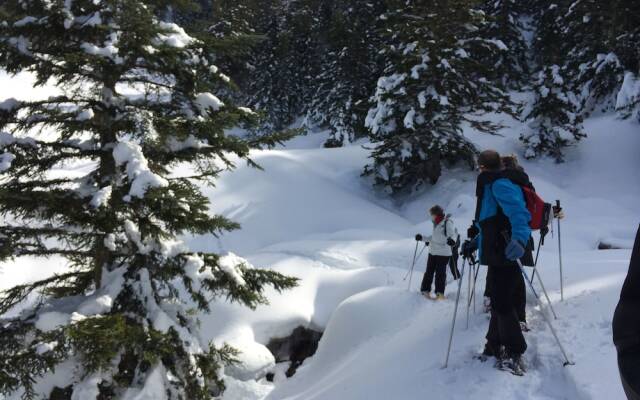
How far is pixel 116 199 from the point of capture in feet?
17.3

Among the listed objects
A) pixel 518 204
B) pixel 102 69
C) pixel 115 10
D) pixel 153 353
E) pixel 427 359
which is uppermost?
pixel 115 10

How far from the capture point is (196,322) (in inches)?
233

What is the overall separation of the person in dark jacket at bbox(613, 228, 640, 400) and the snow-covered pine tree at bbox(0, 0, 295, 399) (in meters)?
4.13

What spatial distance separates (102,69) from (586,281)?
7114mm

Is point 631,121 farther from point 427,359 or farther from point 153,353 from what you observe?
point 153,353

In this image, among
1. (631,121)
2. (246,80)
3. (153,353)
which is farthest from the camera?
(246,80)

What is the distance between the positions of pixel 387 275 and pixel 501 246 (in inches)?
257

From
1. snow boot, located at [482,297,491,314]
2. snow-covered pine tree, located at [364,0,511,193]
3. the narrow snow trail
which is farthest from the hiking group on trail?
snow-covered pine tree, located at [364,0,511,193]

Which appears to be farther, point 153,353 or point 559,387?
point 153,353

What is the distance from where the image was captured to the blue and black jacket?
4516mm

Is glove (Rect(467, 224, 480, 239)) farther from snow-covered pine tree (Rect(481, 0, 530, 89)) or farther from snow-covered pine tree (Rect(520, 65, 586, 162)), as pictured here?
snow-covered pine tree (Rect(481, 0, 530, 89))

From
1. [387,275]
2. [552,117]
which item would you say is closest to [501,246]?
[387,275]

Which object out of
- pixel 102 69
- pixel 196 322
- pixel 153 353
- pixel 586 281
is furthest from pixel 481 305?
pixel 102 69

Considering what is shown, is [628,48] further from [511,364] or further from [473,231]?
[511,364]
